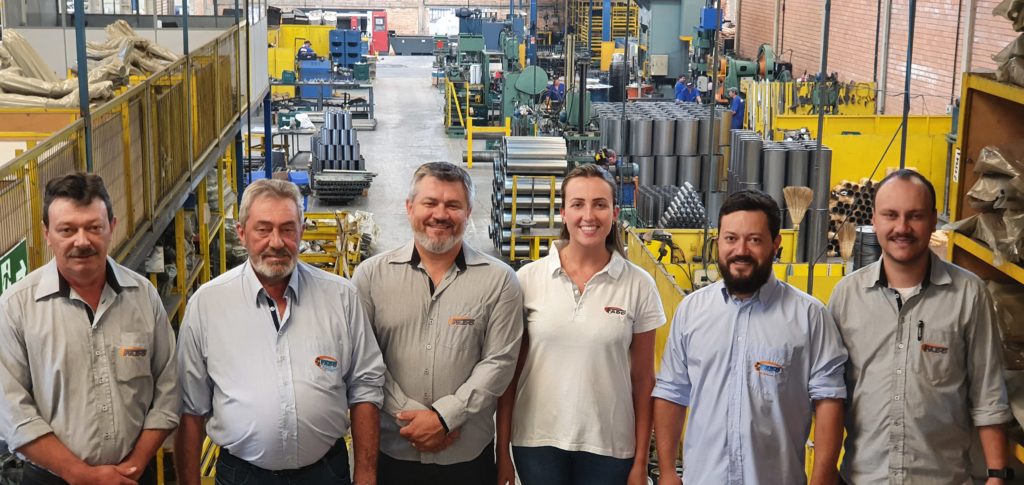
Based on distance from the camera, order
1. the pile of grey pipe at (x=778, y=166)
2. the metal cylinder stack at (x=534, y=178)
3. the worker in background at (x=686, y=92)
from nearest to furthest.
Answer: the pile of grey pipe at (x=778, y=166), the metal cylinder stack at (x=534, y=178), the worker in background at (x=686, y=92)

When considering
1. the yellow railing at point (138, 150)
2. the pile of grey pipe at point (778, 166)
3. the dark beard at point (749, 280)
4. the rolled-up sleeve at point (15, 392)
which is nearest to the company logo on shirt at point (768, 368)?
the dark beard at point (749, 280)

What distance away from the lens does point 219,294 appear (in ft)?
12.3

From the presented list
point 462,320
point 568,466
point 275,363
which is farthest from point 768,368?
point 275,363

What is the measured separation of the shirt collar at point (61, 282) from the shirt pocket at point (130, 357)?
0.16 m

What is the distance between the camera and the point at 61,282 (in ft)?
11.9

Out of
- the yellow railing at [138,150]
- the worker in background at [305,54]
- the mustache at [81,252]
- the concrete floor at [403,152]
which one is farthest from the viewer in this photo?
the worker in background at [305,54]

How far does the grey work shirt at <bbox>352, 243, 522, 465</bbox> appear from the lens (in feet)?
12.8

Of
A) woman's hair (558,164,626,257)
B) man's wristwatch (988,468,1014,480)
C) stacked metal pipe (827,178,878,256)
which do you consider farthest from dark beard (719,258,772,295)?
stacked metal pipe (827,178,878,256)

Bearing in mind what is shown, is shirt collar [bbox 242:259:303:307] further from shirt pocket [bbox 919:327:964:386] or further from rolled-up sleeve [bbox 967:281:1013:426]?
Answer: rolled-up sleeve [bbox 967:281:1013:426]

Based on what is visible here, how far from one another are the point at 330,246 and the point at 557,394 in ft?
39.8

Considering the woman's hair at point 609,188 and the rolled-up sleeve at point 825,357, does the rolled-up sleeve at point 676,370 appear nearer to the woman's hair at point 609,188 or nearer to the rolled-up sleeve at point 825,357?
the woman's hair at point 609,188

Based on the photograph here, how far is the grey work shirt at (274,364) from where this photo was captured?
3721 millimetres

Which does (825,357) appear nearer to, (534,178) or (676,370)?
(676,370)

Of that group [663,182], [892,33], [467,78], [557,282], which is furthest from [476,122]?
[557,282]
